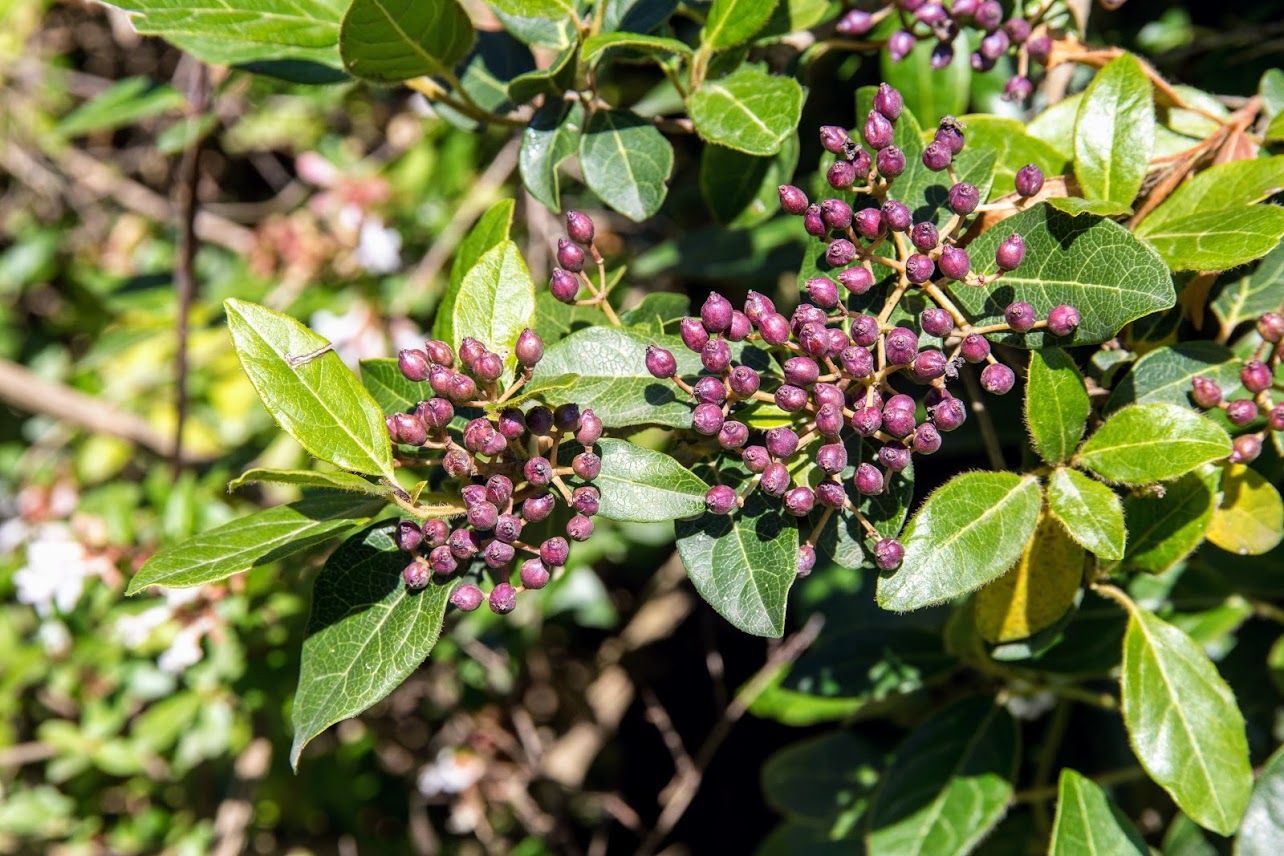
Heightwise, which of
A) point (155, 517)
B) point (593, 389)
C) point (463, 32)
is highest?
point (463, 32)

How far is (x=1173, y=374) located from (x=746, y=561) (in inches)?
18.7

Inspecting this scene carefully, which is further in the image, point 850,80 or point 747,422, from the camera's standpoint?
point 850,80

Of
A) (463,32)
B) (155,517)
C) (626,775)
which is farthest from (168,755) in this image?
(463,32)

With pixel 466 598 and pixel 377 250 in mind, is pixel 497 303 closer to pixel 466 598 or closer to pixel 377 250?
pixel 466 598

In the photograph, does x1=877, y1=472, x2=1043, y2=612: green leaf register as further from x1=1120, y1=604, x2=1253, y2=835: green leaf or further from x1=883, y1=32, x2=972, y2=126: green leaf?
x1=883, y1=32, x2=972, y2=126: green leaf

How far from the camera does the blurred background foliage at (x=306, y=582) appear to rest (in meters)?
1.93

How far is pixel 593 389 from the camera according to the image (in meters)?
1.00

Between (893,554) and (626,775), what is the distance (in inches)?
77.3

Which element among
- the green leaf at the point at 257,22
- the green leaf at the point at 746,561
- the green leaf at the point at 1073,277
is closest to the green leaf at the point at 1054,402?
the green leaf at the point at 1073,277

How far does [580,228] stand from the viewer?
107 centimetres

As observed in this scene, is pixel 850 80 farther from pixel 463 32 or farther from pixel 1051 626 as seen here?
pixel 1051 626

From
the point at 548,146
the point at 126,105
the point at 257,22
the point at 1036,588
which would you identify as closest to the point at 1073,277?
the point at 1036,588

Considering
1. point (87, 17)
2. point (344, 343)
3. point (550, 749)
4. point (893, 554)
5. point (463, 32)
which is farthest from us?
point (87, 17)

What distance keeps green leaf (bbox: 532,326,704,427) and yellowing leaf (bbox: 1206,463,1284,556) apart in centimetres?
59
